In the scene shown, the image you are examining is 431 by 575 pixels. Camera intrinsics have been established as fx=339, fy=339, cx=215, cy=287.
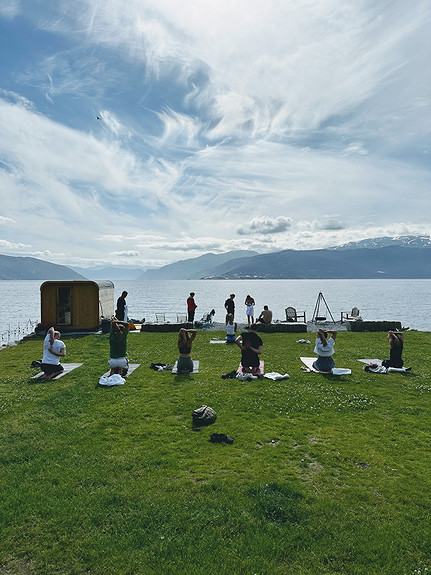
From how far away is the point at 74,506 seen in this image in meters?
5.52

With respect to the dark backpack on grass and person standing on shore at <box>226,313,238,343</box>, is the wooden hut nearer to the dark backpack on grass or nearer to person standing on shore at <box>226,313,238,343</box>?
person standing on shore at <box>226,313,238,343</box>

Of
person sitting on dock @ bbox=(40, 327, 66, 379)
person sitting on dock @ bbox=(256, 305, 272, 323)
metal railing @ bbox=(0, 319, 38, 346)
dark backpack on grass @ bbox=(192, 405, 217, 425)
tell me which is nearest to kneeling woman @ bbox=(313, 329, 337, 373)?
dark backpack on grass @ bbox=(192, 405, 217, 425)

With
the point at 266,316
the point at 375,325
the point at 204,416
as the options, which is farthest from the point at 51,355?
the point at 375,325

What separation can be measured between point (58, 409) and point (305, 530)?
7.55m

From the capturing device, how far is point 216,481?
623cm

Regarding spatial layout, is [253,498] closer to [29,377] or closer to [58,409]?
[58,409]

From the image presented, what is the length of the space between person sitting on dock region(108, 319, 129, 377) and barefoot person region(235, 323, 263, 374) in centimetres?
439

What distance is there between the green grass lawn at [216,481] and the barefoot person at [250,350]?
1735mm

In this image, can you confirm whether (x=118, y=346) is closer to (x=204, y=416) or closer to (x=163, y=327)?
(x=204, y=416)

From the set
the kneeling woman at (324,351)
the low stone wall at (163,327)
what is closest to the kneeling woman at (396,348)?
the kneeling woman at (324,351)

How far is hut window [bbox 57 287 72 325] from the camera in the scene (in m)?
26.0

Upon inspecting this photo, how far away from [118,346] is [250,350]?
16.8 feet

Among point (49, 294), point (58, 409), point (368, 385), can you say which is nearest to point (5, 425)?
point (58, 409)

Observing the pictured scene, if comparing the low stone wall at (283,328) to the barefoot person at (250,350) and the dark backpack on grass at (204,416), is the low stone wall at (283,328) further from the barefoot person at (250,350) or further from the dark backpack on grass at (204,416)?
the dark backpack on grass at (204,416)
